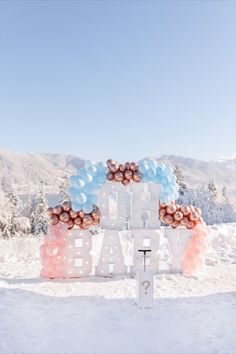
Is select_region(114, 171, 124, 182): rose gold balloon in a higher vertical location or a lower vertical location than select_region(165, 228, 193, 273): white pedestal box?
higher

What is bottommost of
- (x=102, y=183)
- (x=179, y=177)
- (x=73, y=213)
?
(x=73, y=213)

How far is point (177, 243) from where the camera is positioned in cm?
1088

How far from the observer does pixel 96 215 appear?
1034 centimetres

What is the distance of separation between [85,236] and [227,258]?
5929 mm

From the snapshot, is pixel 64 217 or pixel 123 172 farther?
pixel 123 172

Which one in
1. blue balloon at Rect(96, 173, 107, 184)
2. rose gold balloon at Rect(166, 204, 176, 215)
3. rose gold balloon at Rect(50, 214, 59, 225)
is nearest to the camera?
rose gold balloon at Rect(50, 214, 59, 225)

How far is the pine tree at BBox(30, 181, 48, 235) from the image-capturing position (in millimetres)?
26562

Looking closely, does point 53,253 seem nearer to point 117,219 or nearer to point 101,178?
point 117,219

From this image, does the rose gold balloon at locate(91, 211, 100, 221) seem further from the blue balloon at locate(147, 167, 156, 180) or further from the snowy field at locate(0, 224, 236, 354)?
the blue balloon at locate(147, 167, 156, 180)

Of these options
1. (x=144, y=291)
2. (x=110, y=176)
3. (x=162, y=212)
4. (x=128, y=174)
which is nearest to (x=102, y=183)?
(x=110, y=176)

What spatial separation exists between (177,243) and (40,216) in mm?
17533

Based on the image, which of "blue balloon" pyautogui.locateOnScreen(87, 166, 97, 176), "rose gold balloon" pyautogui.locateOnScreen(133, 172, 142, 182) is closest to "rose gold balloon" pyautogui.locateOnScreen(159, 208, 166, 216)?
"rose gold balloon" pyautogui.locateOnScreen(133, 172, 142, 182)

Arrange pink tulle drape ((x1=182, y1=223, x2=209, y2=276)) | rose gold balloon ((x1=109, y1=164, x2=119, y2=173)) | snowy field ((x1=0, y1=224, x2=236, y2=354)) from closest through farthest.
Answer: snowy field ((x1=0, y1=224, x2=236, y2=354))
rose gold balloon ((x1=109, y1=164, x2=119, y2=173))
pink tulle drape ((x1=182, y1=223, x2=209, y2=276))

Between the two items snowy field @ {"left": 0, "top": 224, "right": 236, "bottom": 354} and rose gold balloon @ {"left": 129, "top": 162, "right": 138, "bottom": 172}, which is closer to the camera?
snowy field @ {"left": 0, "top": 224, "right": 236, "bottom": 354}
